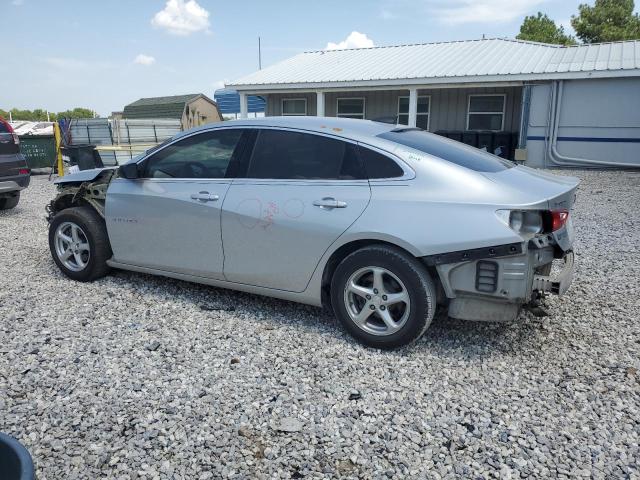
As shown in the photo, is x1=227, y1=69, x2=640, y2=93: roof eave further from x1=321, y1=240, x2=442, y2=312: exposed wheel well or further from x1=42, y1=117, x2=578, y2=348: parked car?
x1=321, y1=240, x2=442, y2=312: exposed wheel well

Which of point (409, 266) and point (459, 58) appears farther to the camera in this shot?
point (459, 58)

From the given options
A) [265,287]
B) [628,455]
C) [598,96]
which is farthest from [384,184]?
[598,96]

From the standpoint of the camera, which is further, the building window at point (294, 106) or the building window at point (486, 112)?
the building window at point (294, 106)

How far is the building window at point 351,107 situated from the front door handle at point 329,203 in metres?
16.2

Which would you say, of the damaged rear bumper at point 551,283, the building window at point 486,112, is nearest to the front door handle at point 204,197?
the damaged rear bumper at point 551,283

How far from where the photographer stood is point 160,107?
28.6 m

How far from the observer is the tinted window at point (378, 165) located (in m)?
3.55

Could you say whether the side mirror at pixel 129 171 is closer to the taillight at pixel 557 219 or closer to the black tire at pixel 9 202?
the taillight at pixel 557 219

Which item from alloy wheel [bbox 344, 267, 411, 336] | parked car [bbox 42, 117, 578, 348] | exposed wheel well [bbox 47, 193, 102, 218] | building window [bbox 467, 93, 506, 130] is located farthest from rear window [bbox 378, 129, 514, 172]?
building window [bbox 467, 93, 506, 130]

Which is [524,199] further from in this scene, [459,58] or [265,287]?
[459,58]

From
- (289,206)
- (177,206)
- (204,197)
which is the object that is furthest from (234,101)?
→ (289,206)

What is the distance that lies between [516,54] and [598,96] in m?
3.46

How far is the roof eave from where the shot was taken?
14.2 metres

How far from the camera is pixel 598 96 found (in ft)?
48.1
